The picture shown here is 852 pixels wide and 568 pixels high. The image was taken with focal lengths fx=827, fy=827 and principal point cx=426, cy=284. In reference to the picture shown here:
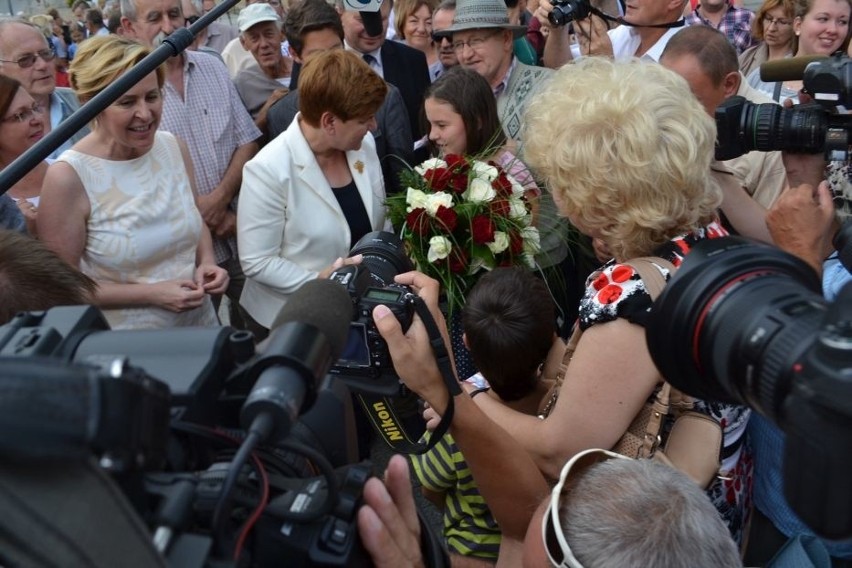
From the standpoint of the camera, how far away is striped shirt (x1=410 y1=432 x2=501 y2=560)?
183 centimetres

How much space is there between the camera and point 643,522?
1.16 m

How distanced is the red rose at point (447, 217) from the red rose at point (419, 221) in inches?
2.0

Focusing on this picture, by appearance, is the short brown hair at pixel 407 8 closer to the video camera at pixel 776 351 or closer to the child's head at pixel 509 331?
the child's head at pixel 509 331

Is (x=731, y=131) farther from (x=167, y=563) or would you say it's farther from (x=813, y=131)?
(x=167, y=563)

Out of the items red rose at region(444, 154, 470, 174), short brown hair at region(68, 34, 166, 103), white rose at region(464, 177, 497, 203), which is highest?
short brown hair at region(68, 34, 166, 103)

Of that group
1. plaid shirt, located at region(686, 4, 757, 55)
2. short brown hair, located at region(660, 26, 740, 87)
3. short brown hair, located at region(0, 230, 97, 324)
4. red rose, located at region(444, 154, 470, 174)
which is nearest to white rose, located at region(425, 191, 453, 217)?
red rose, located at region(444, 154, 470, 174)

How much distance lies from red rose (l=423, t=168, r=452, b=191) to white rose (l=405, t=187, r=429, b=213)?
4 centimetres

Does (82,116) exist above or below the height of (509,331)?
above

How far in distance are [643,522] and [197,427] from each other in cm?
63

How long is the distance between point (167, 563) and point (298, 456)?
39 centimetres

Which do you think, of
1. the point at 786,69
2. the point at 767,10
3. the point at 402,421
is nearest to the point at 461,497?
the point at 402,421

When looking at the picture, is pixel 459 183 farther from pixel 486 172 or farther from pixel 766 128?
pixel 766 128

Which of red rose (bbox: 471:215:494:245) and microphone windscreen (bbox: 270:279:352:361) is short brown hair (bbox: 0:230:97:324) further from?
red rose (bbox: 471:215:494:245)

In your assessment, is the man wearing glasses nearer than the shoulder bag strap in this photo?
No
